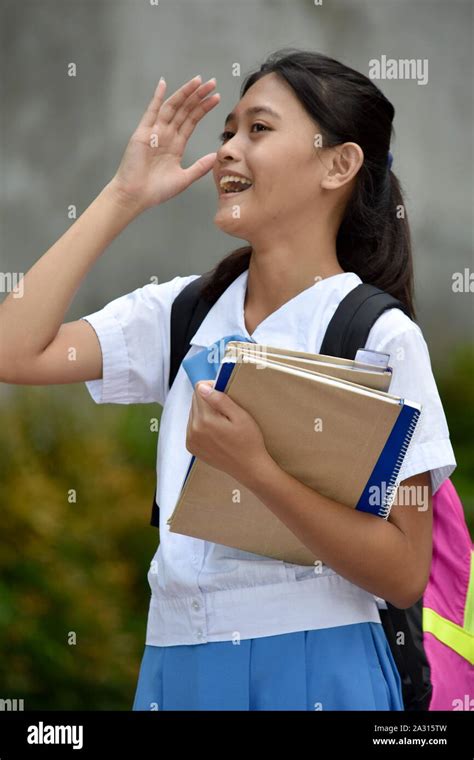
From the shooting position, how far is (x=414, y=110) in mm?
4281

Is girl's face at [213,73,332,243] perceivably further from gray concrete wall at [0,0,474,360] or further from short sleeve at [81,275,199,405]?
gray concrete wall at [0,0,474,360]

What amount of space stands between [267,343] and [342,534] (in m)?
0.37

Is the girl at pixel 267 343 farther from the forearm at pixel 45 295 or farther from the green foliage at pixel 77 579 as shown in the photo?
the green foliage at pixel 77 579

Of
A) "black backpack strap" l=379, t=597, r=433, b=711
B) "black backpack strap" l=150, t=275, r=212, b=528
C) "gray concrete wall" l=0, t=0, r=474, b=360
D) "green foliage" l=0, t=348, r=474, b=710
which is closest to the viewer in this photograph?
"black backpack strap" l=379, t=597, r=433, b=711

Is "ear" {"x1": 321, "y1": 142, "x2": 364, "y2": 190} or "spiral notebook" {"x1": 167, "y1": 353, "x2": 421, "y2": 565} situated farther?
"ear" {"x1": 321, "y1": 142, "x2": 364, "y2": 190}

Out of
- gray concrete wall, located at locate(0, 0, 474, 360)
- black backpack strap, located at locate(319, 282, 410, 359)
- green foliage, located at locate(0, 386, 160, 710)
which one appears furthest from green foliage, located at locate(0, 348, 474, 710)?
black backpack strap, located at locate(319, 282, 410, 359)

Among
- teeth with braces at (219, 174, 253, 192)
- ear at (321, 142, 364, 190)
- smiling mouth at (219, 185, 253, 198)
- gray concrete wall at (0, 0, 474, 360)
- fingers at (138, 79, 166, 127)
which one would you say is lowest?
smiling mouth at (219, 185, 253, 198)

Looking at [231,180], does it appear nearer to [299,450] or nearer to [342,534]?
[299,450]

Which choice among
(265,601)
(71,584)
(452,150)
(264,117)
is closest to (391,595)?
(265,601)

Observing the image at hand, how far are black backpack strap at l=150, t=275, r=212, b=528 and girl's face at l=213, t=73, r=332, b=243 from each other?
0.15m

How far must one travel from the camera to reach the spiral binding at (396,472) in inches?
61.9

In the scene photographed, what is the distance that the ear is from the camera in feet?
6.49

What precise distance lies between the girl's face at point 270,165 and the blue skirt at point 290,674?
0.67 m

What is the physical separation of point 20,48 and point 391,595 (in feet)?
10.3
